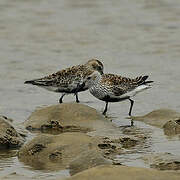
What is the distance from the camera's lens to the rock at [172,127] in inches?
429

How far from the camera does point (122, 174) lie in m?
7.09

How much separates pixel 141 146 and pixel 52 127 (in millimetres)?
1777

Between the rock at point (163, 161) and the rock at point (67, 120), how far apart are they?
212 cm

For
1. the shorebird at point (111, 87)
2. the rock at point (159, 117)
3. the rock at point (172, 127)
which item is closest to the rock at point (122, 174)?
the rock at point (172, 127)

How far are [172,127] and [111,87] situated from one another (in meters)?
2.42

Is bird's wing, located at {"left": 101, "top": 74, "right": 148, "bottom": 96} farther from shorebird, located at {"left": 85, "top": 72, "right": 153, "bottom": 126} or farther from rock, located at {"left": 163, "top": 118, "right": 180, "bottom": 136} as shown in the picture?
rock, located at {"left": 163, "top": 118, "right": 180, "bottom": 136}

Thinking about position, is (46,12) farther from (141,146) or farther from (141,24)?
(141,146)

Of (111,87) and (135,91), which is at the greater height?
(111,87)

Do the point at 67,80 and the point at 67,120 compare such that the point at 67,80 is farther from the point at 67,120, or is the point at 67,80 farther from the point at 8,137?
the point at 8,137

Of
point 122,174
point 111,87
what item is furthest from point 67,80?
point 122,174

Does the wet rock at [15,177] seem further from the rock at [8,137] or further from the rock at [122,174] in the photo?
the rock at [8,137]

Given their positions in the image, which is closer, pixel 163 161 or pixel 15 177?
pixel 15 177

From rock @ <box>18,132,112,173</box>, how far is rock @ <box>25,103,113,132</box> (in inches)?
64.2

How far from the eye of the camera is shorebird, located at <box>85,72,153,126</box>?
13109 mm
